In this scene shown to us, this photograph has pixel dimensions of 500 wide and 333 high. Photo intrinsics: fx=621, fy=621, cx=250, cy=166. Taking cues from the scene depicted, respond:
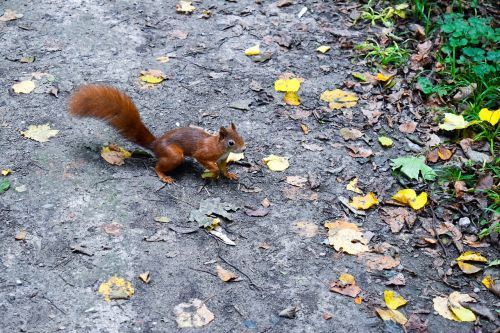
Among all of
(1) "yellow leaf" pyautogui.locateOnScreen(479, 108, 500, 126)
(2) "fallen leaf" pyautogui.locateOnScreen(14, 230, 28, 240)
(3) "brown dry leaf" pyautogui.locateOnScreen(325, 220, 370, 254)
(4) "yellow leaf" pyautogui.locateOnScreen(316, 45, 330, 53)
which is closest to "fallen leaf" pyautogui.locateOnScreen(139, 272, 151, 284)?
(2) "fallen leaf" pyautogui.locateOnScreen(14, 230, 28, 240)

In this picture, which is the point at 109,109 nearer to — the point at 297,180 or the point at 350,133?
the point at 297,180

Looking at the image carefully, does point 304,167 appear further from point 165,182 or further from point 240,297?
point 240,297

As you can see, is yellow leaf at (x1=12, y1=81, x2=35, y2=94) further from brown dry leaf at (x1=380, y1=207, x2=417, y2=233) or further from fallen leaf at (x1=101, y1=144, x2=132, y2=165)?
brown dry leaf at (x1=380, y1=207, x2=417, y2=233)

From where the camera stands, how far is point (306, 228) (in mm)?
3965

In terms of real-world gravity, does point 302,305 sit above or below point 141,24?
below

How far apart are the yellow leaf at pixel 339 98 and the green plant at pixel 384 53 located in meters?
0.62

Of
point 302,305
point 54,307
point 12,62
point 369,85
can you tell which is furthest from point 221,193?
point 12,62

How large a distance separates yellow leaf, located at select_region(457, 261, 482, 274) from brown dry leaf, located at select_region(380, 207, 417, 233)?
405mm

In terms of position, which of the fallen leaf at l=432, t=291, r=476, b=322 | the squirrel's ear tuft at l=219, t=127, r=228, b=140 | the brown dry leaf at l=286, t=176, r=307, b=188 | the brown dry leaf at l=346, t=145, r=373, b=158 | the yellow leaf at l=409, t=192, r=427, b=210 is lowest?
the fallen leaf at l=432, t=291, r=476, b=322

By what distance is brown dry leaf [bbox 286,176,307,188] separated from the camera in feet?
14.2

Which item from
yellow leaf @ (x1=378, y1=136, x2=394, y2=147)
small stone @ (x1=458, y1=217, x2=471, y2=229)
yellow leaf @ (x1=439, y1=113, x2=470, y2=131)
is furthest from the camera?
yellow leaf @ (x1=439, y1=113, x2=470, y2=131)

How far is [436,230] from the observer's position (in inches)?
159

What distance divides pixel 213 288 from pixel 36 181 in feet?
4.69

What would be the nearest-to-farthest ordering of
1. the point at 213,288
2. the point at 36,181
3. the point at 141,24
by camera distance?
1. the point at 213,288
2. the point at 36,181
3. the point at 141,24
